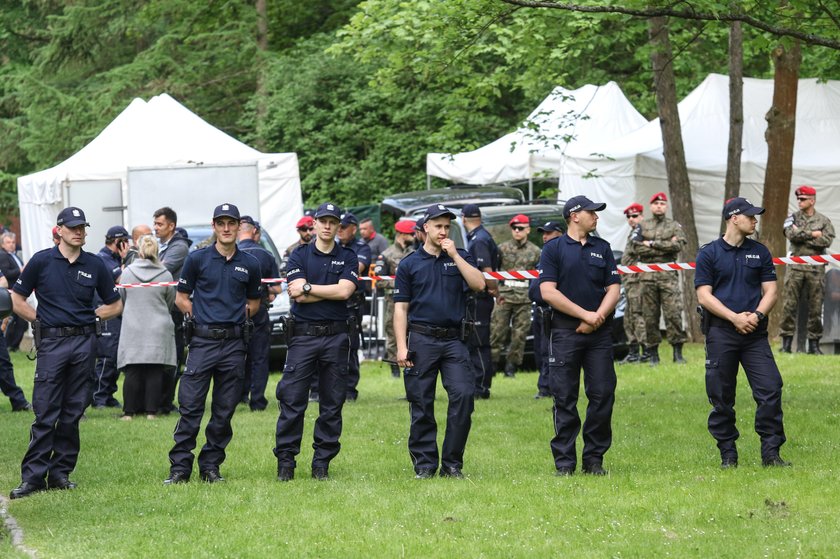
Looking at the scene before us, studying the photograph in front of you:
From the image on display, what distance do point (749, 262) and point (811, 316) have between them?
8378mm

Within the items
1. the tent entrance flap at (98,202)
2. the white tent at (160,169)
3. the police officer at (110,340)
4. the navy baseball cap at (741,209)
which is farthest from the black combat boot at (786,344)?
the tent entrance flap at (98,202)

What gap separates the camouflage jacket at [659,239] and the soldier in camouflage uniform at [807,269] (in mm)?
1360

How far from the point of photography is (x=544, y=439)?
1212cm

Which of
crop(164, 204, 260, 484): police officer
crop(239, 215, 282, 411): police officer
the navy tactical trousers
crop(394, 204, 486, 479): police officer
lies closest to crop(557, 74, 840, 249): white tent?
crop(239, 215, 282, 411): police officer

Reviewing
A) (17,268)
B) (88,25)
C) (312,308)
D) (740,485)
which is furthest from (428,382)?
(88,25)

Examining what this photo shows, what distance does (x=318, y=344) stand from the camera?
10.2 m

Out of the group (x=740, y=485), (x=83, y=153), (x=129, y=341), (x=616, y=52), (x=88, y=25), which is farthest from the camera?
(x=88, y=25)

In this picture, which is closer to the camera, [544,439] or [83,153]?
[544,439]

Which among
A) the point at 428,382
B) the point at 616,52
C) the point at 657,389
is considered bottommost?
the point at 657,389

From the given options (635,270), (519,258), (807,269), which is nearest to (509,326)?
(519,258)

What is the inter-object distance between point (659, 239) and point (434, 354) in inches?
309

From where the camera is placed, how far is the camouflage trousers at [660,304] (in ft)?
57.9

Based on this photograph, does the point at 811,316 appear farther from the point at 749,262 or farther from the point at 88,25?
the point at 88,25

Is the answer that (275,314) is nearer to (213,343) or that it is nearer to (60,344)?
(213,343)
